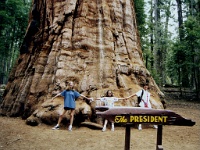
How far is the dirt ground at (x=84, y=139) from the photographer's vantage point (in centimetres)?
659

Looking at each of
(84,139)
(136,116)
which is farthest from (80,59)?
(136,116)

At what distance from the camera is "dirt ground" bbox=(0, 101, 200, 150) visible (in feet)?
21.6

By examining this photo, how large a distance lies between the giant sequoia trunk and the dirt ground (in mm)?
901

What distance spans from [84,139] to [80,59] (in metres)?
3.88

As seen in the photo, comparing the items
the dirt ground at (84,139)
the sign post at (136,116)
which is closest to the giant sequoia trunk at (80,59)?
→ the dirt ground at (84,139)

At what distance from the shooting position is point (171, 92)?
23.9 metres

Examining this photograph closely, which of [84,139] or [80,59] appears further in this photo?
[80,59]

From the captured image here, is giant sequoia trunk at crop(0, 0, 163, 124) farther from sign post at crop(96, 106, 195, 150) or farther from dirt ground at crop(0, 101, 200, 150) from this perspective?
sign post at crop(96, 106, 195, 150)

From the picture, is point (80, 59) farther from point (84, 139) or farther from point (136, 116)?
point (136, 116)

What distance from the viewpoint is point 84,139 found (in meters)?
7.18

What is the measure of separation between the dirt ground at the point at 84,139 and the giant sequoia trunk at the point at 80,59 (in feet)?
2.96

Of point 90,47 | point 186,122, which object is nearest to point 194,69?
point 90,47

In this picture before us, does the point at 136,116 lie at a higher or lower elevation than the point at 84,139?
higher

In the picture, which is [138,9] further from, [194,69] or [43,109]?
[43,109]
